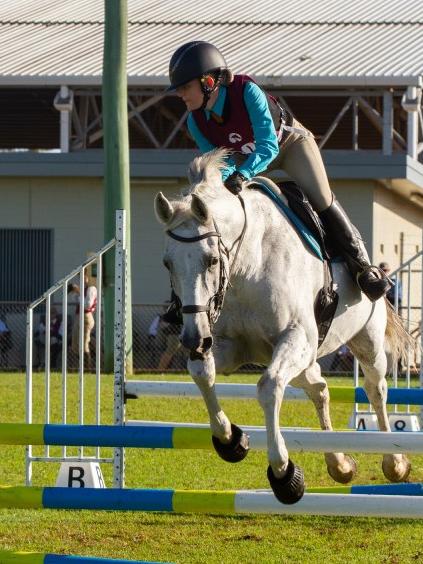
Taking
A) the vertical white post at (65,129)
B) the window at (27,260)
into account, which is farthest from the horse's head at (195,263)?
the window at (27,260)

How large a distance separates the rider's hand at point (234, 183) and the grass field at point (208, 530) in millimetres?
2105

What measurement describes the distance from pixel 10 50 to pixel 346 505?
2476 centimetres

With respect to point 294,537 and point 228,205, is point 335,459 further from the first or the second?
point 228,205

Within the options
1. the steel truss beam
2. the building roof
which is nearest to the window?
the steel truss beam

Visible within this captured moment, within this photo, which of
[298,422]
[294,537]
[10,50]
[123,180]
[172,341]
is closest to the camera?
[294,537]

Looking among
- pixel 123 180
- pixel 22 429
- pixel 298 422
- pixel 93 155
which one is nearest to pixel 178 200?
pixel 22 429

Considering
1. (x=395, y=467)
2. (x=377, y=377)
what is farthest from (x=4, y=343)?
(x=395, y=467)

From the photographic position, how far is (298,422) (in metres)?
14.0

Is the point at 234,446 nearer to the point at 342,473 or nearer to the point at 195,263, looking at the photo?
the point at 195,263

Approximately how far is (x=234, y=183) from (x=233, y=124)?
22.3 inches

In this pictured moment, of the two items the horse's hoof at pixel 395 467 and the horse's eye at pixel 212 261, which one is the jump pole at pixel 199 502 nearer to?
the horse's eye at pixel 212 261

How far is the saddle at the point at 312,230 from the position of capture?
6.74m

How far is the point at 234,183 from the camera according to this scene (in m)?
6.27

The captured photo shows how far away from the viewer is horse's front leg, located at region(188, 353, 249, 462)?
19.9 ft
